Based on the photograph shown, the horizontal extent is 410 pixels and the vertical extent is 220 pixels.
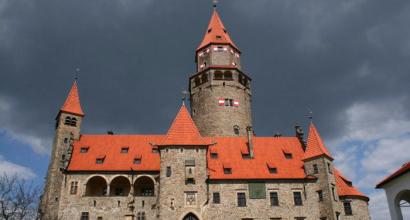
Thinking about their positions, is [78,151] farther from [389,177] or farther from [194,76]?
[389,177]

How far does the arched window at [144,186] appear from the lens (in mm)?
36312

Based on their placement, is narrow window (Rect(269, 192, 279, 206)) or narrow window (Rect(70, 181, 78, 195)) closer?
narrow window (Rect(269, 192, 279, 206))

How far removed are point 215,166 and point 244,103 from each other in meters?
13.0

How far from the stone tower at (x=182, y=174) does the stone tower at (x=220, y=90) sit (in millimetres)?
9283

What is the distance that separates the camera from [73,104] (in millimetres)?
41531

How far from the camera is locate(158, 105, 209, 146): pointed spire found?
34.6 metres

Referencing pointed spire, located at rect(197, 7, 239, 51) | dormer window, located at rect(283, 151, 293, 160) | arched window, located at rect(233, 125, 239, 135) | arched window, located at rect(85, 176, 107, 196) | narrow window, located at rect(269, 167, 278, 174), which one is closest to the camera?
narrow window, located at rect(269, 167, 278, 174)

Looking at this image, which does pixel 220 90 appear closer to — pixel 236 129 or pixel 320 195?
pixel 236 129

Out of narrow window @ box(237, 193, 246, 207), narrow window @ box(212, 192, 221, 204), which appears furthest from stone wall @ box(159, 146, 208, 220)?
narrow window @ box(237, 193, 246, 207)

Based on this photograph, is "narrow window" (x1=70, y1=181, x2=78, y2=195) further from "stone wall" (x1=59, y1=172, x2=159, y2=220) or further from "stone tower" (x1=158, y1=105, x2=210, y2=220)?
"stone tower" (x1=158, y1=105, x2=210, y2=220)

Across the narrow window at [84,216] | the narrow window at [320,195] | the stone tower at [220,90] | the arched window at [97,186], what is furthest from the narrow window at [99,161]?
the narrow window at [320,195]

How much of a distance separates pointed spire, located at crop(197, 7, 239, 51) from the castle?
1466 centimetres

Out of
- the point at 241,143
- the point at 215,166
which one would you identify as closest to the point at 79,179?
the point at 215,166

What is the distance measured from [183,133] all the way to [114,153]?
7.55 meters
